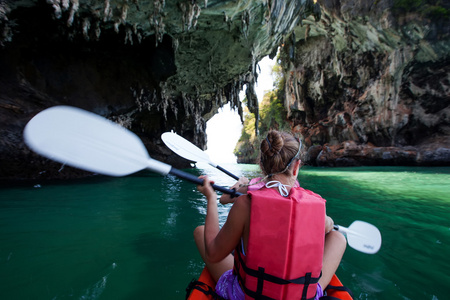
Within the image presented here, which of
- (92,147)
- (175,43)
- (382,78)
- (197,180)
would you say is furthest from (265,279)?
(382,78)

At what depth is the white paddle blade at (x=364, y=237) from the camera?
1.90m

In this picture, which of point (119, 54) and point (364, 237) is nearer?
point (364, 237)

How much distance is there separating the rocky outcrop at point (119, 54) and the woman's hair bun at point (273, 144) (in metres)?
5.53

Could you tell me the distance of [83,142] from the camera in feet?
6.25

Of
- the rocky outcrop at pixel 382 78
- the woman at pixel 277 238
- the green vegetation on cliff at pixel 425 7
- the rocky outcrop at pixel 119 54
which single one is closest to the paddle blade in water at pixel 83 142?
the woman at pixel 277 238

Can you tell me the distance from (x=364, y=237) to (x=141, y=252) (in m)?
2.23

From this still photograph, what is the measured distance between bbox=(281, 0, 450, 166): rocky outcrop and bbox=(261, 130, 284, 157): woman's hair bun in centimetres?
1434

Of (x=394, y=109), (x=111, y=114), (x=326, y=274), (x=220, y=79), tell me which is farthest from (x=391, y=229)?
(x=394, y=109)

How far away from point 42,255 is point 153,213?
1588mm

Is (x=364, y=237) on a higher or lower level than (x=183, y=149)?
lower

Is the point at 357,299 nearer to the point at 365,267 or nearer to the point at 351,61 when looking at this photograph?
the point at 365,267

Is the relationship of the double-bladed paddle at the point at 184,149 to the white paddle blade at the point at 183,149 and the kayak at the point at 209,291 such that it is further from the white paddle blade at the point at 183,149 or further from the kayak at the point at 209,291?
the kayak at the point at 209,291

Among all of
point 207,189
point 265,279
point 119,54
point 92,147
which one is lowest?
point 265,279

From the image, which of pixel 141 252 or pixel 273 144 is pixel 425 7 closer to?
pixel 273 144
